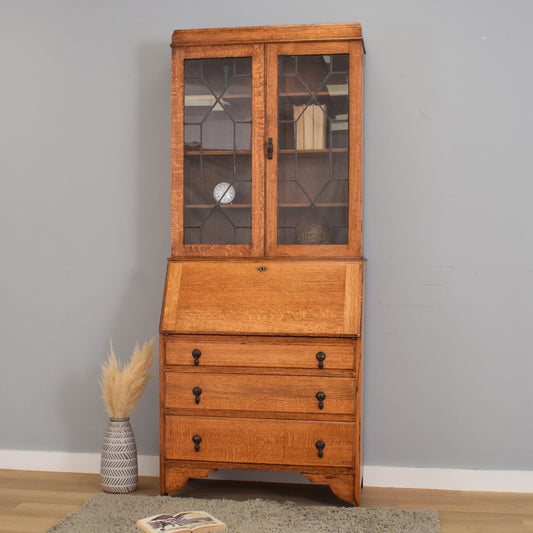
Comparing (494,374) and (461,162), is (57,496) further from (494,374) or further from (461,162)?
(461,162)

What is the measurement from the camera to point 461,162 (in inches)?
114

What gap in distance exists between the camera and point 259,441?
2.59 metres

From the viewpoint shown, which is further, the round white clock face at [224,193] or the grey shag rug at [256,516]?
the round white clock face at [224,193]

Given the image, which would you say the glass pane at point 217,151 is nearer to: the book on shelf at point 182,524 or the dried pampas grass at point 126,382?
the dried pampas grass at point 126,382

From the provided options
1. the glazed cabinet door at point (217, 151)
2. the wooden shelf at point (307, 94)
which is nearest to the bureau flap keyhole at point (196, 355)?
the glazed cabinet door at point (217, 151)

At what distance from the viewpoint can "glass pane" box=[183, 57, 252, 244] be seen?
2.73 meters

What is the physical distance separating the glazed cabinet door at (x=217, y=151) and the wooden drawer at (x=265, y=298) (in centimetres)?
10

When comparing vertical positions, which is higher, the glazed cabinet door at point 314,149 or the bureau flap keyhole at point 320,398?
the glazed cabinet door at point 314,149

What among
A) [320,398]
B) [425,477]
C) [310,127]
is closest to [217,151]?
[310,127]

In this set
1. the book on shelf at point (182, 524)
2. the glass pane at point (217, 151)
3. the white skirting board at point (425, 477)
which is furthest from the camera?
the white skirting board at point (425, 477)

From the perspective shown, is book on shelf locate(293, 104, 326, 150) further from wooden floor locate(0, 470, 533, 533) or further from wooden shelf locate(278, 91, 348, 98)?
wooden floor locate(0, 470, 533, 533)

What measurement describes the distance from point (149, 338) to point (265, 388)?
749mm

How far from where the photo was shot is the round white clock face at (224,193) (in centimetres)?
274

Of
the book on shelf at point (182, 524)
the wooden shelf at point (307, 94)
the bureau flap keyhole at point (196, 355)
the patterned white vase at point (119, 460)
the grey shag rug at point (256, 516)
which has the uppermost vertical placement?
the wooden shelf at point (307, 94)
